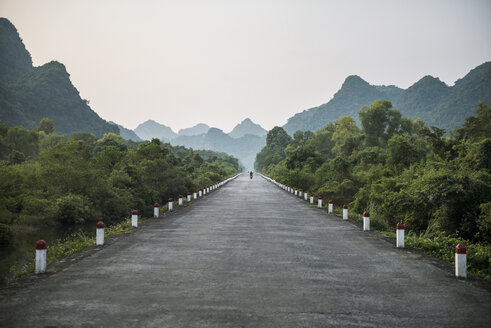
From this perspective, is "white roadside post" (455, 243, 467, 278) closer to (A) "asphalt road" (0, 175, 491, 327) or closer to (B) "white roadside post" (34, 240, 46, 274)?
(A) "asphalt road" (0, 175, 491, 327)

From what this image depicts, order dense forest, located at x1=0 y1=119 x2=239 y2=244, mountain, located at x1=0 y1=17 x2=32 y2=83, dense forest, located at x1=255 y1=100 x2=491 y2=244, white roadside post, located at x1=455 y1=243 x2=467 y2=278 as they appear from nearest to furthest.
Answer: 1. white roadside post, located at x1=455 y1=243 x2=467 y2=278
2. dense forest, located at x1=255 y1=100 x2=491 y2=244
3. dense forest, located at x1=0 y1=119 x2=239 y2=244
4. mountain, located at x1=0 y1=17 x2=32 y2=83

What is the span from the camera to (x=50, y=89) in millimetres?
154750

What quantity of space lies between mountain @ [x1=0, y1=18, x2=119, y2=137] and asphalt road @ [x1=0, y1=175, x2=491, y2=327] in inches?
4906

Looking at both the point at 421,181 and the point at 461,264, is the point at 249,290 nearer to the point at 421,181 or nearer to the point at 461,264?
the point at 461,264

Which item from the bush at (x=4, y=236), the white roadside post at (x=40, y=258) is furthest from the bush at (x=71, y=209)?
the white roadside post at (x=40, y=258)

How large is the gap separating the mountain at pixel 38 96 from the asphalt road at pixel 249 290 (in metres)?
125

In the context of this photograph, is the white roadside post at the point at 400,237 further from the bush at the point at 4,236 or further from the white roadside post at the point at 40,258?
the bush at the point at 4,236

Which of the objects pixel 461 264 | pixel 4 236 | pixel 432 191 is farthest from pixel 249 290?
pixel 4 236

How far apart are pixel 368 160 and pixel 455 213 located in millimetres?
28699

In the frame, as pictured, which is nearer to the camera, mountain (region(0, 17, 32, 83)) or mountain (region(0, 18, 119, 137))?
mountain (region(0, 18, 119, 137))

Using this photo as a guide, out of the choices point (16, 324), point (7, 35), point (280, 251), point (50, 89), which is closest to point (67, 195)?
point (280, 251)

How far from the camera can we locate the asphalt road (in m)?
5.26

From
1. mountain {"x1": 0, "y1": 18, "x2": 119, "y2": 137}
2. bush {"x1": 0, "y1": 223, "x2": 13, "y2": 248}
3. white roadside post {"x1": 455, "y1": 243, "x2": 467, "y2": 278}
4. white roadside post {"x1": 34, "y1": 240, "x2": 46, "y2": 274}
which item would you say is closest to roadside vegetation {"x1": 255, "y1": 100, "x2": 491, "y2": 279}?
white roadside post {"x1": 455, "y1": 243, "x2": 467, "y2": 278}

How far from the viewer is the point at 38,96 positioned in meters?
146
